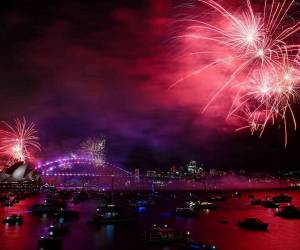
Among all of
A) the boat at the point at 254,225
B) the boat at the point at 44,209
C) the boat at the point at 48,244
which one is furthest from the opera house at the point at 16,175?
the boat at the point at 48,244

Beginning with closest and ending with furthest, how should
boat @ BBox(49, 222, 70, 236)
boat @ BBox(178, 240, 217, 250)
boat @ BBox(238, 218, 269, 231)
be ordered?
boat @ BBox(178, 240, 217, 250) → boat @ BBox(49, 222, 70, 236) → boat @ BBox(238, 218, 269, 231)

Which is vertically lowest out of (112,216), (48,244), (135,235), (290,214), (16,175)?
(135,235)

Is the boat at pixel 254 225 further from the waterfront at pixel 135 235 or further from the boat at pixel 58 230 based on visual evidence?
the boat at pixel 58 230

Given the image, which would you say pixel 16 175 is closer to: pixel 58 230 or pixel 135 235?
pixel 58 230

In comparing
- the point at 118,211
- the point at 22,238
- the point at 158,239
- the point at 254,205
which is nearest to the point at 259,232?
the point at 158,239

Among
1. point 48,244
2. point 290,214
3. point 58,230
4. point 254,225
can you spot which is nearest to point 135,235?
point 58,230

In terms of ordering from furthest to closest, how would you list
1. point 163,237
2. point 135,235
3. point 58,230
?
point 135,235, point 58,230, point 163,237

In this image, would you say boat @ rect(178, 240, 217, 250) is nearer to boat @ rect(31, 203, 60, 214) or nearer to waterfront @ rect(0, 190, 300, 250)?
waterfront @ rect(0, 190, 300, 250)

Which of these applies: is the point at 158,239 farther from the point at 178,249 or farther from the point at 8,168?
the point at 8,168

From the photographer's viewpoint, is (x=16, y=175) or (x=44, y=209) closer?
(x=44, y=209)

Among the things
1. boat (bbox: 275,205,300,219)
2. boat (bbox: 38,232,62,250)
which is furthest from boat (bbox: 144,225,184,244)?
boat (bbox: 275,205,300,219)

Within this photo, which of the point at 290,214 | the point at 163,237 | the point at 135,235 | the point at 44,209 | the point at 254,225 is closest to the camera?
the point at 163,237
